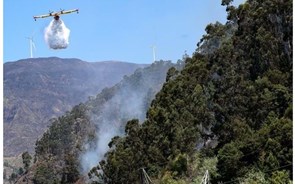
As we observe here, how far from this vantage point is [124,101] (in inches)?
6447

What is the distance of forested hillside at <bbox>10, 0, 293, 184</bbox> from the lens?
36.5 meters

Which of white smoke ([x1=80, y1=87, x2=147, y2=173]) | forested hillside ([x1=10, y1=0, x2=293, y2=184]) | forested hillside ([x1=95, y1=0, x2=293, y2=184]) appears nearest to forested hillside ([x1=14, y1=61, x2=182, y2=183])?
white smoke ([x1=80, y1=87, x2=147, y2=173])

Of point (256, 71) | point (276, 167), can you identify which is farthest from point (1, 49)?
point (256, 71)

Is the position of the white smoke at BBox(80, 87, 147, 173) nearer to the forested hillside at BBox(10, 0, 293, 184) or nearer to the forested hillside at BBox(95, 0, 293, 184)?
the forested hillside at BBox(95, 0, 293, 184)

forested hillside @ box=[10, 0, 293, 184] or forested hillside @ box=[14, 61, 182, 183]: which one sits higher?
forested hillside @ box=[10, 0, 293, 184]

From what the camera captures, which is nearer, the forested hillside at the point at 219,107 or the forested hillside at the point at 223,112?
the forested hillside at the point at 223,112

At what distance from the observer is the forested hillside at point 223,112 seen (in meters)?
36.5

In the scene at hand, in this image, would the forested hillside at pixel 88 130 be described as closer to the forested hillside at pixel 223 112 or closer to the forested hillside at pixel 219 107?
the forested hillside at pixel 219 107

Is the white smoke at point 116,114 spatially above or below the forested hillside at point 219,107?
below

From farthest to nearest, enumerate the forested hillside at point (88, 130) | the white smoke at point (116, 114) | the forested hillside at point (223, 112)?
the white smoke at point (116, 114)
the forested hillside at point (88, 130)
the forested hillside at point (223, 112)

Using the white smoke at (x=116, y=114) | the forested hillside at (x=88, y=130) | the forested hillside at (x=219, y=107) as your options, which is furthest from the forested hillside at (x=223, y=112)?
the white smoke at (x=116, y=114)

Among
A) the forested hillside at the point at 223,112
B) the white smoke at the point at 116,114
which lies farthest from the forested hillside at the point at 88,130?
the forested hillside at the point at 223,112

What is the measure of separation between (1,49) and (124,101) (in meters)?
158

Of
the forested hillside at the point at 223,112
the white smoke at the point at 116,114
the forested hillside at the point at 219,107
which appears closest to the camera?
the forested hillside at the point at 223,112
